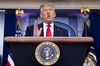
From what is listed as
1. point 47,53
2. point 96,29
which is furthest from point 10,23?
point 47,53

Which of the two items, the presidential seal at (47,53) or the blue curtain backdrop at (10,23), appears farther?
the blue curtain backdrop at (10,23)

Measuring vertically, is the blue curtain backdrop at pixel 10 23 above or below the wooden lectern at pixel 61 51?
above

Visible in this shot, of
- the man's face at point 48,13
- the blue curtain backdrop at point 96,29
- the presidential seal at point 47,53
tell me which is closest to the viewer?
the presidential seal at point 47,53

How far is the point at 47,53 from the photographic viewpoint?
5.64ft

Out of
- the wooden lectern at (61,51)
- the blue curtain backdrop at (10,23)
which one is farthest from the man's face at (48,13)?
the blue curtain backdrop at (10,23)

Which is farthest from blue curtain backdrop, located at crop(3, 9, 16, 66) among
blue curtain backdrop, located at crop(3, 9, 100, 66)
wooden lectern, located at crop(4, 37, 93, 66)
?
wooden lectern, located at crop(4, 37, 93, 66)

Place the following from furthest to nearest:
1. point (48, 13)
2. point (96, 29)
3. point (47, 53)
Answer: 1. point (96, 29)
2. point (48, 13)
3. point (47, 53)

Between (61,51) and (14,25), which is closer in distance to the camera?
(61,51)

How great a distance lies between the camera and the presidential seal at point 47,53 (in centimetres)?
171

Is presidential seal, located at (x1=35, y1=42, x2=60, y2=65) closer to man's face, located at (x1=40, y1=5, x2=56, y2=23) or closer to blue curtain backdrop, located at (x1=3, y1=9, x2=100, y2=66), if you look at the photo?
man's face, located at (x1=40, y1=5, x2=56, y2=23)

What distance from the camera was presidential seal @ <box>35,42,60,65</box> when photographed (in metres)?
1.71

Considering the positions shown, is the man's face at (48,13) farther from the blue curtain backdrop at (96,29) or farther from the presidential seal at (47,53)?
the blue curtain backdrop at (96,29)

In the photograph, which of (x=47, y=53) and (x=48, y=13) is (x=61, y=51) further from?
(x=48, y=13)

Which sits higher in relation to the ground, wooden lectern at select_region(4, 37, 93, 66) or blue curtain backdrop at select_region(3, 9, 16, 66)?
blue curtain backdrop at select_region(3, 9, 16, 66)
